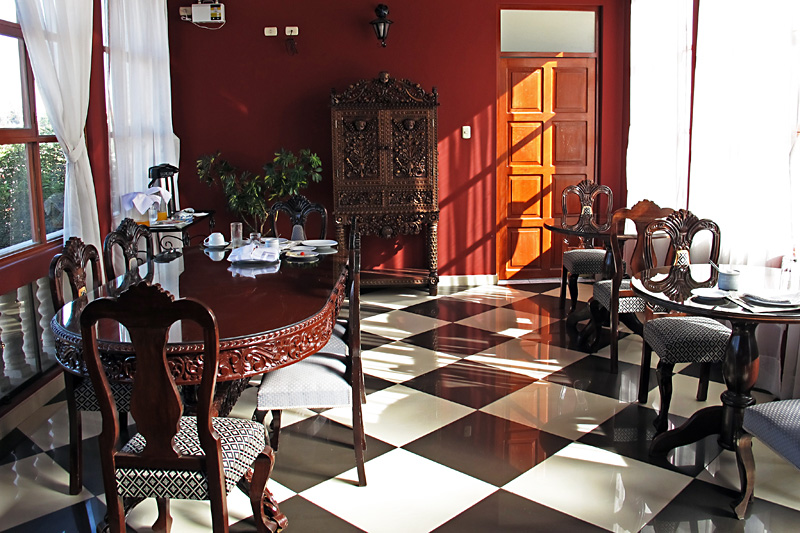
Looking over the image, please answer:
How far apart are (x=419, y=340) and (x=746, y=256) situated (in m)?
2.14

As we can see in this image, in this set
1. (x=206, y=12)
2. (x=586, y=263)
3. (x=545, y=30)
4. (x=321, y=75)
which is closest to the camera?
(x=586, y=263)

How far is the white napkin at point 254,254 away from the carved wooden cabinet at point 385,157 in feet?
7.99

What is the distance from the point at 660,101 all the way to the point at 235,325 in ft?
14.7

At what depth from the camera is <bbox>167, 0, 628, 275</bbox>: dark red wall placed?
20.0ft

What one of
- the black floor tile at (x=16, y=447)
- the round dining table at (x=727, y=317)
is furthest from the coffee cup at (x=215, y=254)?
the round dining table at (x=727, y=317)

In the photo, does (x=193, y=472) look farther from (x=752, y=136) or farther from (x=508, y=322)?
(x=752, y=136)

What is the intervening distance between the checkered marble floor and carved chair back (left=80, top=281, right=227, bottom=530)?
1.99 feet

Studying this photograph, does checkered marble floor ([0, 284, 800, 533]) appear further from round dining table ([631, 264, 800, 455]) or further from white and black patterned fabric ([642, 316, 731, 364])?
white and black patterned fabric ([642, 316, 731, 364])

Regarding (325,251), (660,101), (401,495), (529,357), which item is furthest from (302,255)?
(660,101)

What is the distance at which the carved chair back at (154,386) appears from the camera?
185cm

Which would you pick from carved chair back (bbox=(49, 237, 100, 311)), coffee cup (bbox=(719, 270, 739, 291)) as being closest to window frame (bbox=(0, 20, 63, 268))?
carved chair back (bbox=(49, 237, 100, 311))

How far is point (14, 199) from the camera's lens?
3680 mm

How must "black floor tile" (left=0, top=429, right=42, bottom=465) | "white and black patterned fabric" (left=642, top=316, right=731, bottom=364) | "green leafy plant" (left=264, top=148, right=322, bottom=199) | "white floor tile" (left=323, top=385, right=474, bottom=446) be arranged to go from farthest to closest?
"green leafy plant" (left=264, top=148, right=322, bottom=199) → "white floor tile" (left=323, top=385, right=474, bottom=446) → "white and black patterned fabric" (left=642, top=316, right=731, bottom=364) → "black floor tile" (left=0, top=429, right=42, bottom=465)

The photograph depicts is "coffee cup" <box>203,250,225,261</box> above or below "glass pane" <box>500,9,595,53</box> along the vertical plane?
below
